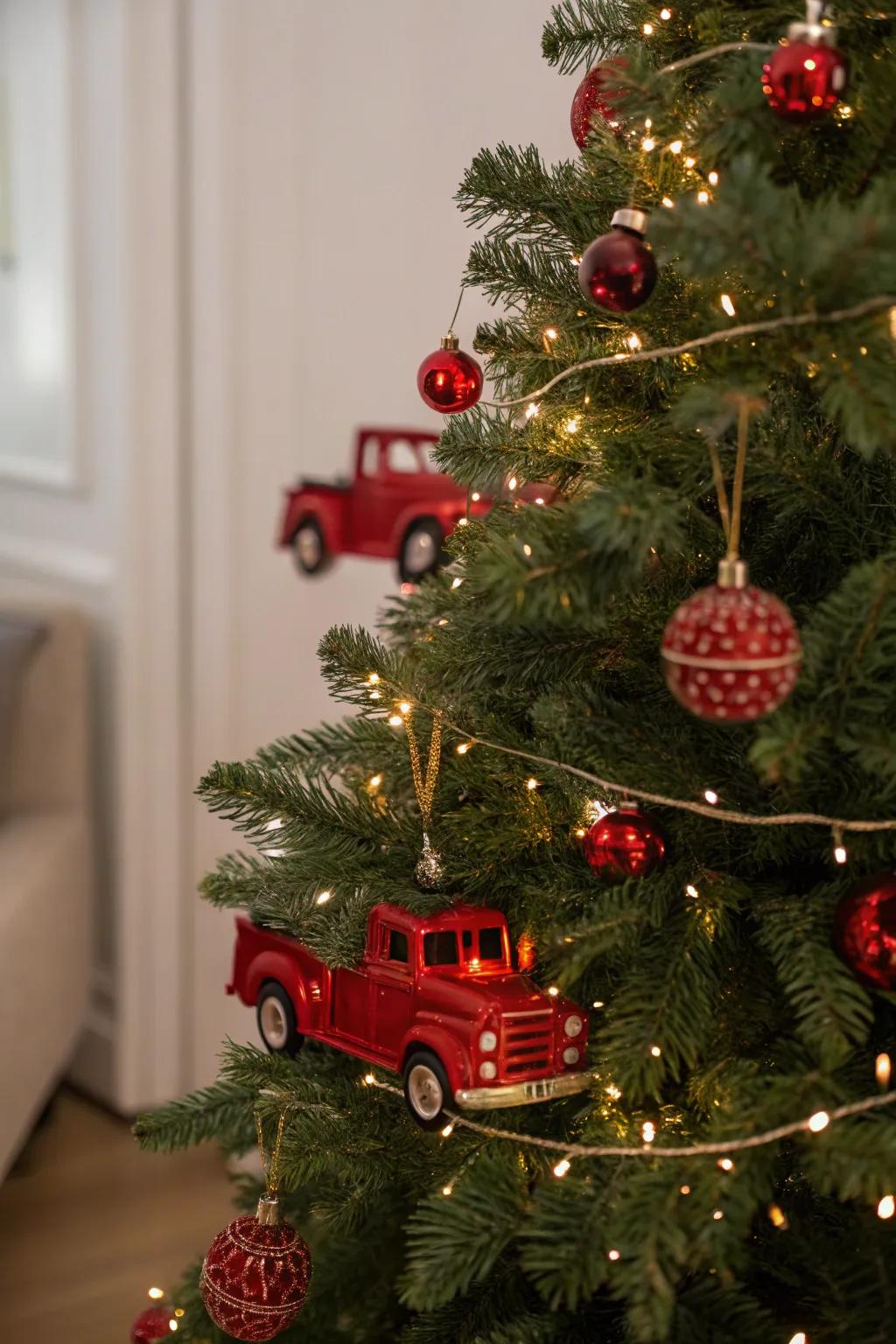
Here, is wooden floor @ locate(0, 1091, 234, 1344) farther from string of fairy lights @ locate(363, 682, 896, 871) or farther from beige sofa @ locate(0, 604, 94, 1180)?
string of fairy lights @ locate(363, 682, 896, 871)

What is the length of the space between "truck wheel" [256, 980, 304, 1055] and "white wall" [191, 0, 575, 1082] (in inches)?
39.7

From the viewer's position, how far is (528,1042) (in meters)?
0.83

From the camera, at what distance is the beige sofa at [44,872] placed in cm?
196

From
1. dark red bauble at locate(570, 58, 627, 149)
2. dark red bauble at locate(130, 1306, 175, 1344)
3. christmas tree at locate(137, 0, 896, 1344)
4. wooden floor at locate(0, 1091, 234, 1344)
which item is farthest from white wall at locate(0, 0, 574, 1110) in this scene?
dark red bauble at locate(130, 1306, 175, 1344)

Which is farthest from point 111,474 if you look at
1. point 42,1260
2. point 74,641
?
point 42,1260

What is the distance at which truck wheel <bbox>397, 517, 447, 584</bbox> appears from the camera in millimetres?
1568

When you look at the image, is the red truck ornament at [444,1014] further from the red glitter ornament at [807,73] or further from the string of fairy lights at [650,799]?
the red glitter ornament at [807,73]

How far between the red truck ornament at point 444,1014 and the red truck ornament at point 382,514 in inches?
24.7

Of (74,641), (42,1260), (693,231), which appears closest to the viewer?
(693,231)

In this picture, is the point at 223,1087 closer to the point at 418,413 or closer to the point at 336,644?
the point at 336,644

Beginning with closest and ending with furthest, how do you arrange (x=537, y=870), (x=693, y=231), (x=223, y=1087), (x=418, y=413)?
(x=693, y=231)
(x=537, y=870)
(x=223, y=1087)
(x=418, y=413)

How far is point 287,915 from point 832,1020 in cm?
40

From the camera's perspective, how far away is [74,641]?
2334mm

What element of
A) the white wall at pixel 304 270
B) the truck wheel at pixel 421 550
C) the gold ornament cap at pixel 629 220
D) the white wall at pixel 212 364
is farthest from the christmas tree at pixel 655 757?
the white wall at pixel 212 364
